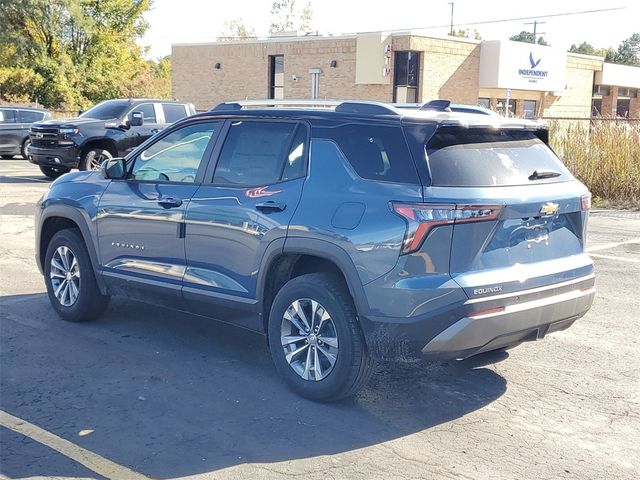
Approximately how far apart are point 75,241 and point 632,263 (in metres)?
6.93

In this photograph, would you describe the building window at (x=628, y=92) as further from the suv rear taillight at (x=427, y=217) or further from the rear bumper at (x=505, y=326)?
the suv rear taillight at (x=427, y=217)

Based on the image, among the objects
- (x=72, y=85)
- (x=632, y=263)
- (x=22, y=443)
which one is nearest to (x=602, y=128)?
(x=632, y=263)

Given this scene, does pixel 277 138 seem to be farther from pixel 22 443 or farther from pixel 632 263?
pixel 632 263

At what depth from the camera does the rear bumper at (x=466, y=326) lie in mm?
4566

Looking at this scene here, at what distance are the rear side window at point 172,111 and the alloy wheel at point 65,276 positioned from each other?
40.1 ft

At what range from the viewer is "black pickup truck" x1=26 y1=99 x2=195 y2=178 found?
17609 millimetres

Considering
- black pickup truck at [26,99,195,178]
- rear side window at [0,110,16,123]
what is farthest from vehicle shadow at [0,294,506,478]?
rear side window at [0,110,16,123]

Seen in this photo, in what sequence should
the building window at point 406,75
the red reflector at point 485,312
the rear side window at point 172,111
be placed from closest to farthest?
the red reflector at point 485,312, the rear side window at point 172,111, the building window at point 406,75

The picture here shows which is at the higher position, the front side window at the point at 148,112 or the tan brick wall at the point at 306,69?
the tan brick wall at the point at 306,69

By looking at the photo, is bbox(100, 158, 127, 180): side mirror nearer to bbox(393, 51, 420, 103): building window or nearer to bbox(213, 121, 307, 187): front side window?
bbox(213, 121, 307, 187): front side window

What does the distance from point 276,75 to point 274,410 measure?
42.0 meters

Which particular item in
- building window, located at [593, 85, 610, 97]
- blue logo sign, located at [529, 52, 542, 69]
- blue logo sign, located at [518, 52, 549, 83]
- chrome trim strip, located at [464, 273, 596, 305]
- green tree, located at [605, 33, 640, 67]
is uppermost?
green tree, located at [605, 33, 640, 67]

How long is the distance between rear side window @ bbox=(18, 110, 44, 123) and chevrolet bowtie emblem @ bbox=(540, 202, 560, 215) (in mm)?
23270

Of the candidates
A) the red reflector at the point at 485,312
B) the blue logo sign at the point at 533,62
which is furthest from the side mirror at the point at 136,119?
the blue logo sign at the point at 533,62
